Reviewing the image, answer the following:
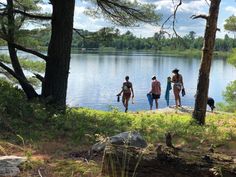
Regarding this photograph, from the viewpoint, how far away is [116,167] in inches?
209

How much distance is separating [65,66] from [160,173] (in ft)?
25.4

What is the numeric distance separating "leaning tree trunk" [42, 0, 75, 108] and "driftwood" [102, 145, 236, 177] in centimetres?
730

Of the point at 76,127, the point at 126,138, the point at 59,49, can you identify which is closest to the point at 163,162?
the point at 126,138

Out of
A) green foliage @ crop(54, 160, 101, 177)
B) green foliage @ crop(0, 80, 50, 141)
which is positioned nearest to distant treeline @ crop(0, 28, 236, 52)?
green foliage @ crop(0, 80, 50, 141)

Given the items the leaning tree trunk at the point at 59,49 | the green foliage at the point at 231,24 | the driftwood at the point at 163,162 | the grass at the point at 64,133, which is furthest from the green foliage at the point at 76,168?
the green foliage at the point at 231,24

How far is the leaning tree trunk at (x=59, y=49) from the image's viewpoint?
40.8 ft

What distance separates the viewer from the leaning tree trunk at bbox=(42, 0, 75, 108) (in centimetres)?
1245

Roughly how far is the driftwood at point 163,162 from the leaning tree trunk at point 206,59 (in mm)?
7359

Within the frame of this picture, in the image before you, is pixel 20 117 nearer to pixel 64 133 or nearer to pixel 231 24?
pixel 64 133

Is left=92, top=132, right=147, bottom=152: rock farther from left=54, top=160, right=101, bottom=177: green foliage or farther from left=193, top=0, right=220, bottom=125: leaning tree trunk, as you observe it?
left=193, top=0, right=220, bottom=125: leaning tree trunk

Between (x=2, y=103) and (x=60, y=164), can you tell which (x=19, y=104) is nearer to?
(x=2, y=103)

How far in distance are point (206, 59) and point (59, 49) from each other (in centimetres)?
381

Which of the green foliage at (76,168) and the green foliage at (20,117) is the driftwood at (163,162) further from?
the green foliage at (20,117)

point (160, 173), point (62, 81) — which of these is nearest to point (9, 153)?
point (160, 173)
